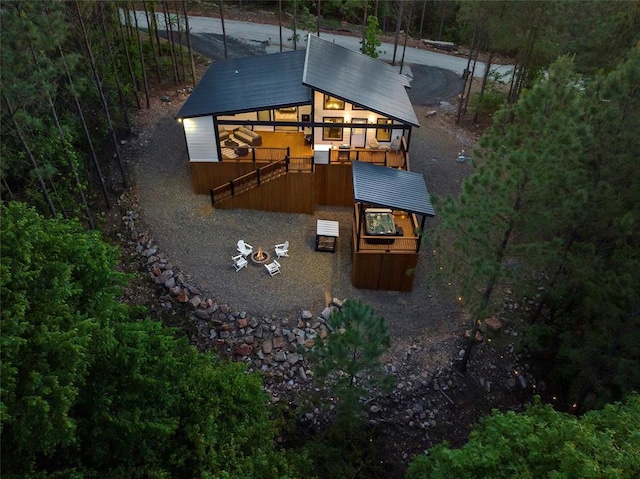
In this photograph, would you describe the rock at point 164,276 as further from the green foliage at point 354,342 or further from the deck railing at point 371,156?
the deck railing at point 371,156

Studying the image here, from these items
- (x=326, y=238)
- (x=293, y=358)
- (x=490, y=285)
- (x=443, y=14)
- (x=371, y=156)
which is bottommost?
(x=293, y=358)

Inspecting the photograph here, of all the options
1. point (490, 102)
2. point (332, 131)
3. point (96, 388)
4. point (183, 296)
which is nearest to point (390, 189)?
point (332, 131)

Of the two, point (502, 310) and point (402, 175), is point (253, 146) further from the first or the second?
point (502, 310)

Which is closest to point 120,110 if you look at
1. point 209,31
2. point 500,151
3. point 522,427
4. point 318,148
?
point 318,148

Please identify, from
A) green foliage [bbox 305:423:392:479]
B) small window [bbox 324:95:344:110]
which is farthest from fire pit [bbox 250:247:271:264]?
small window [bbox 324:95:344:110]

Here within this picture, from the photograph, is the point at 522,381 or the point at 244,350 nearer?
the point at 244,350

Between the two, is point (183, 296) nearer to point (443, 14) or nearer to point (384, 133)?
point (384, 133)

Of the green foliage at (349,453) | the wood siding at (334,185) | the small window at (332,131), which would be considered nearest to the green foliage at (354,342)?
the green foliage at (349,453)
